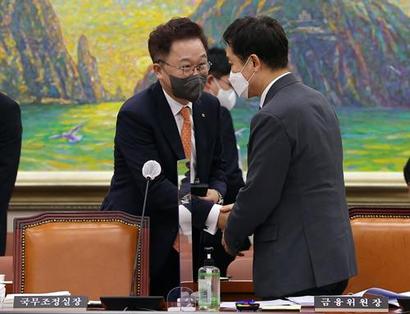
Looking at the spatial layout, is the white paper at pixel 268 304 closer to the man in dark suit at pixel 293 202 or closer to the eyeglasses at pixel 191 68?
the man in dark suit at pixel 293 202

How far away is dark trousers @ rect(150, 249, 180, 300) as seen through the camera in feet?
16.5

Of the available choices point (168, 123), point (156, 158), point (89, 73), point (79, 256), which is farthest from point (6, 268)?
point (89, 73)

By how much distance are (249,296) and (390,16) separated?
10.4ft

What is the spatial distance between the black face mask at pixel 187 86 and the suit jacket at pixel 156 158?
96mm

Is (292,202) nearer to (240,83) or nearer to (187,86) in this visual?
(240,83)

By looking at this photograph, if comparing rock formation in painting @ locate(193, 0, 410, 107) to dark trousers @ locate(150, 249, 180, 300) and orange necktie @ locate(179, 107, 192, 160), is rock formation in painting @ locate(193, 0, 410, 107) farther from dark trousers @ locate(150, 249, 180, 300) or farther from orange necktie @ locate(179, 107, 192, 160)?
dark trousers @ locate(150, 249, 180, 300)

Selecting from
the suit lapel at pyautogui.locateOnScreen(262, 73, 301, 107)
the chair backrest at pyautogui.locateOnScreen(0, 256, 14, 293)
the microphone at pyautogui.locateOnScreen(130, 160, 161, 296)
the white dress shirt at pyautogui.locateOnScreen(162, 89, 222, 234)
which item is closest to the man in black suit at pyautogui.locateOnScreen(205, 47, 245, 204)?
the white dress shirt at pyautogui.locateOnScreen(162, 89, 222, 234)

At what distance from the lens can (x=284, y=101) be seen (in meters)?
4.22

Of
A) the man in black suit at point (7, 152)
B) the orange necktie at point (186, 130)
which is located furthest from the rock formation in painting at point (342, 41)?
the orange necktie at point (186, 130)

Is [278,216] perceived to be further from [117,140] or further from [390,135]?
[390,135]

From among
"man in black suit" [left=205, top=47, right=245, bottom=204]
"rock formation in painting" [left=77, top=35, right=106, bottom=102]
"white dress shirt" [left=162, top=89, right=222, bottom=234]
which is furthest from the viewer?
"rock formation in painting" [left=77, top=35, right=106, bottom=102]

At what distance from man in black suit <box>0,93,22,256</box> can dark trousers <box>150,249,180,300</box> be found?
1329mm

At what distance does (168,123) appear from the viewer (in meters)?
5.00

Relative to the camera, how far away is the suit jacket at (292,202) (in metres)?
4.16
